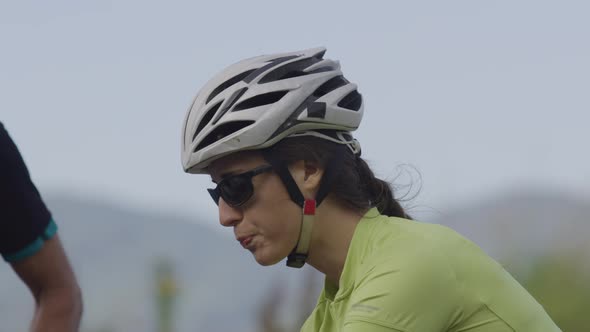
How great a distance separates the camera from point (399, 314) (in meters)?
4.19

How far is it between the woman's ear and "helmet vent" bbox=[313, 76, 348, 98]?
248mm

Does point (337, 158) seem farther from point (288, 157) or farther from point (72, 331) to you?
point (72, 331)

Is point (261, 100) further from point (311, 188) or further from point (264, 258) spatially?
point (264, 258)

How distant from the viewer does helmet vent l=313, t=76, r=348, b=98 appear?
193 inches

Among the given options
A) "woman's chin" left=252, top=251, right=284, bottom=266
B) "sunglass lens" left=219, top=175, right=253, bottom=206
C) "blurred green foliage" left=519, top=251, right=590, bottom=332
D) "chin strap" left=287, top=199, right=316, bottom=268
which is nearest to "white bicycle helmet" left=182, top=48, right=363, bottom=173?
"sunglass lens" left=219, top=175, right=253, bottom=206

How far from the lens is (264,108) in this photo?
187 inches

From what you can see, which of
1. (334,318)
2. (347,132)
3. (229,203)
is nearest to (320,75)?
(347,132)

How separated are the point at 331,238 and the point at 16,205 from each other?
108cm

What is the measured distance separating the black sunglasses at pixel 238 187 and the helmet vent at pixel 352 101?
14.7 inches

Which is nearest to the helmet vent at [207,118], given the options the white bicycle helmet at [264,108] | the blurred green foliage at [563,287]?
the white bicycle helmet at [264,108]

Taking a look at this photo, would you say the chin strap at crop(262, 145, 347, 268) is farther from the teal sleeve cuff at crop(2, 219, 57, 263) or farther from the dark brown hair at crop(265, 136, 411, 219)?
the teal sleeve cuff at crop(2, 219, 57, 263)

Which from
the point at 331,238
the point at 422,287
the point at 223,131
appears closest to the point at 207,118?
the point at 223,131

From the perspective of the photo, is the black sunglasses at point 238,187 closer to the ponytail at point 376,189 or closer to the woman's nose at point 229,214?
the woman's nose at point 229,214

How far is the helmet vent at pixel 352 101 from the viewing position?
4.93 metres
